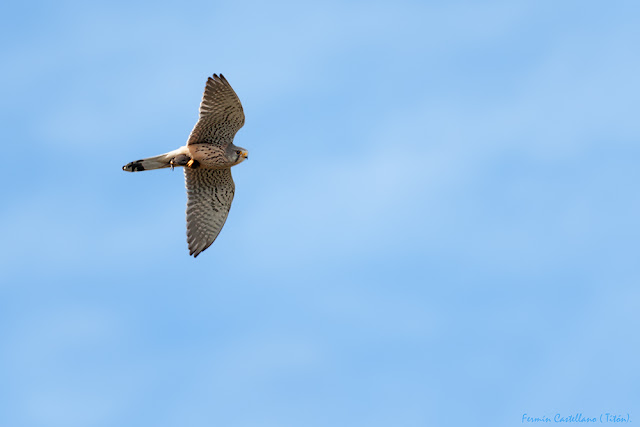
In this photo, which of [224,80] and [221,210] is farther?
[221,210]

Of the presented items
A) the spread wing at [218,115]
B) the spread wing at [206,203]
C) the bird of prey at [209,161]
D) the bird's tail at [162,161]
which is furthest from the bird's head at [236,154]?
the bird's tail at [162,161]

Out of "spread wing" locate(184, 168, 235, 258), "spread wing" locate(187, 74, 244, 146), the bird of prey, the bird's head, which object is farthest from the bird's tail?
the bird's head

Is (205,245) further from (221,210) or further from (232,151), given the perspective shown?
(232,151)

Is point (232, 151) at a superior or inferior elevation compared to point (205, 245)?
superior

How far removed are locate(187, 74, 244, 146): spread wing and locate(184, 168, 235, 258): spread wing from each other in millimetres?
906

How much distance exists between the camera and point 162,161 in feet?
67.5

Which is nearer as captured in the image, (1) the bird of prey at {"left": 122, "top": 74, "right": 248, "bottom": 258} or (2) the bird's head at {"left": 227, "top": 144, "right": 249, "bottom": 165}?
(1) the bird of prey at {"left": 122, "top": 74, "right": 248, "bottom": 258}

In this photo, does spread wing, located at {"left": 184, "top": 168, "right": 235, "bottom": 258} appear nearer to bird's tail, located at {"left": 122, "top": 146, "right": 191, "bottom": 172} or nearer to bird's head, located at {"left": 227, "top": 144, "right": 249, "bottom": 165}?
bird's head, located at {"left": 227, "top": 144, "right": 249, "bottom": 165}

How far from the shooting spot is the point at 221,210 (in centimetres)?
2161

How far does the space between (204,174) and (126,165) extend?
5.82 feet

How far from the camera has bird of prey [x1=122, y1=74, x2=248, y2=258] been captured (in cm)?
2005

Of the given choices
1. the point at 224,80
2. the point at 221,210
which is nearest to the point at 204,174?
the point at 221,210

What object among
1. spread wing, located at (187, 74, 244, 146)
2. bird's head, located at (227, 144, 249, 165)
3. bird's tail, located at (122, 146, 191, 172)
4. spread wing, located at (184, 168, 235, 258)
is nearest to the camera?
spread wing, located at (187, 74, 244, 146)

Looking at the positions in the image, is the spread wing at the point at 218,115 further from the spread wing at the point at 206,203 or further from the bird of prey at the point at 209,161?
the spread wing at the point at 206,203
